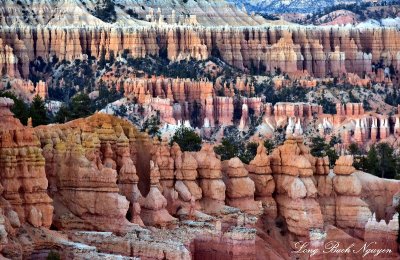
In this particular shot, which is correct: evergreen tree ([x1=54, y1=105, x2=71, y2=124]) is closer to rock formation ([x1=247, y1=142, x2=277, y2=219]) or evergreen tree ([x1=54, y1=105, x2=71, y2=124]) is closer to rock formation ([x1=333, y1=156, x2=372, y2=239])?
rock formation ([x1=247, y1=142, x2=277, y2=219])

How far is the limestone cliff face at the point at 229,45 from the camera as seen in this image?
147 m

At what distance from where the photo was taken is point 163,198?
5997 centimetres

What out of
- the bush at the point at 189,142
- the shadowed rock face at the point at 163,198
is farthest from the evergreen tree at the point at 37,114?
the shadowed rock face at the point at 163,198

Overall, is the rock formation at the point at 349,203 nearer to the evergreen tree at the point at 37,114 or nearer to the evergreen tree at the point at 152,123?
the evergreen tree at the point at 37,114

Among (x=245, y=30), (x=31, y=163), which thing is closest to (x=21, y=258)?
(x=31, y=163)

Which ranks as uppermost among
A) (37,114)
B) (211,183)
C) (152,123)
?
(37,114)

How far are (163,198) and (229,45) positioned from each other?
97.2 m

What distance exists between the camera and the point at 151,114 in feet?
395

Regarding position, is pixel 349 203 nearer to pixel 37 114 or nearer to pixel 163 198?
pixel 163 198

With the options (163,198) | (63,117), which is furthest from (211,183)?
(63,117)

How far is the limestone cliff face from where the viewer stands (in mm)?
146625

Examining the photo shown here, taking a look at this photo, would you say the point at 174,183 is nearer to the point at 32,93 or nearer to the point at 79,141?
the point at 79,141

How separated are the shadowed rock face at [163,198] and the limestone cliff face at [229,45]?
2860 inches

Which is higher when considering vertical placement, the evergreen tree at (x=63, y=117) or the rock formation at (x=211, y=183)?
the evergreen tree at (x=63, y=117)
